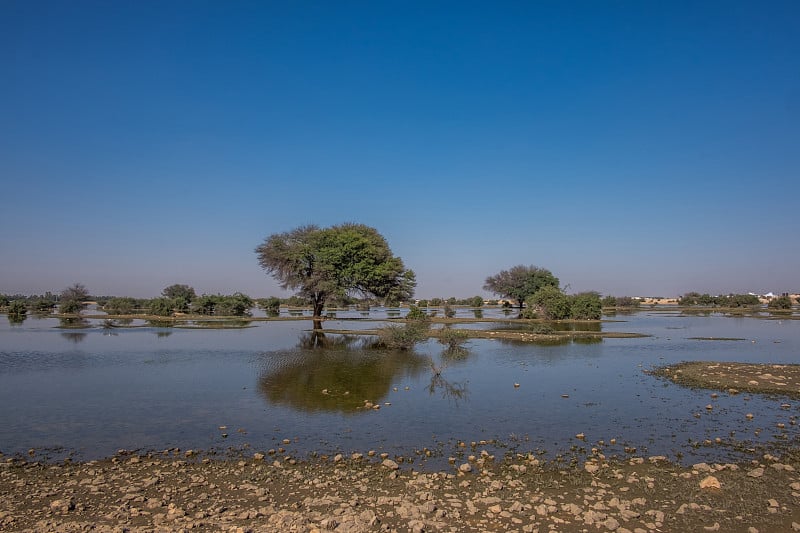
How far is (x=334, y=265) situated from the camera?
50750 millimetres

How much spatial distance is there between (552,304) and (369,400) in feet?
157

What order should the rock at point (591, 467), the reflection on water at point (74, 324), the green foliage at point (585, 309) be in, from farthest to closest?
the green foliage at point (585, 309) < the reflection on water at point (74, 324) < the rock at point (591, 467)

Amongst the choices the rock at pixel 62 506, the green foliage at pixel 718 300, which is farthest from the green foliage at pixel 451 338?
the green foliage at pixel 718 300

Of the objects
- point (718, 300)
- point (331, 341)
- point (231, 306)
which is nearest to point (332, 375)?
point (331, 341)

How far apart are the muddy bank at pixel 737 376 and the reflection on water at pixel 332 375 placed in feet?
34.1

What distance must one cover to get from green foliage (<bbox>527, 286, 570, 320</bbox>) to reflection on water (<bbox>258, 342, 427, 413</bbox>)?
116ft

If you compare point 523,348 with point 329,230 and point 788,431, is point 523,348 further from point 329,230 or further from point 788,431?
point 329,230

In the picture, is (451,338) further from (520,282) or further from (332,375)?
(520,282)

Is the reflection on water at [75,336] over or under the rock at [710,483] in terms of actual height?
over

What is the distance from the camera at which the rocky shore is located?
6.97 metres

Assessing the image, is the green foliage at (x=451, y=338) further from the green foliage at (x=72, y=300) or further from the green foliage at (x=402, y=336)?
the green foliage at (x=72, y=300)

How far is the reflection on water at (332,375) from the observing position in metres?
15.7

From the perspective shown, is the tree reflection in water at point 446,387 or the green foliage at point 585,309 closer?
the tree reflection in water at point 446,387

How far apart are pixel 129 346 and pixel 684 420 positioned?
2996 cm
